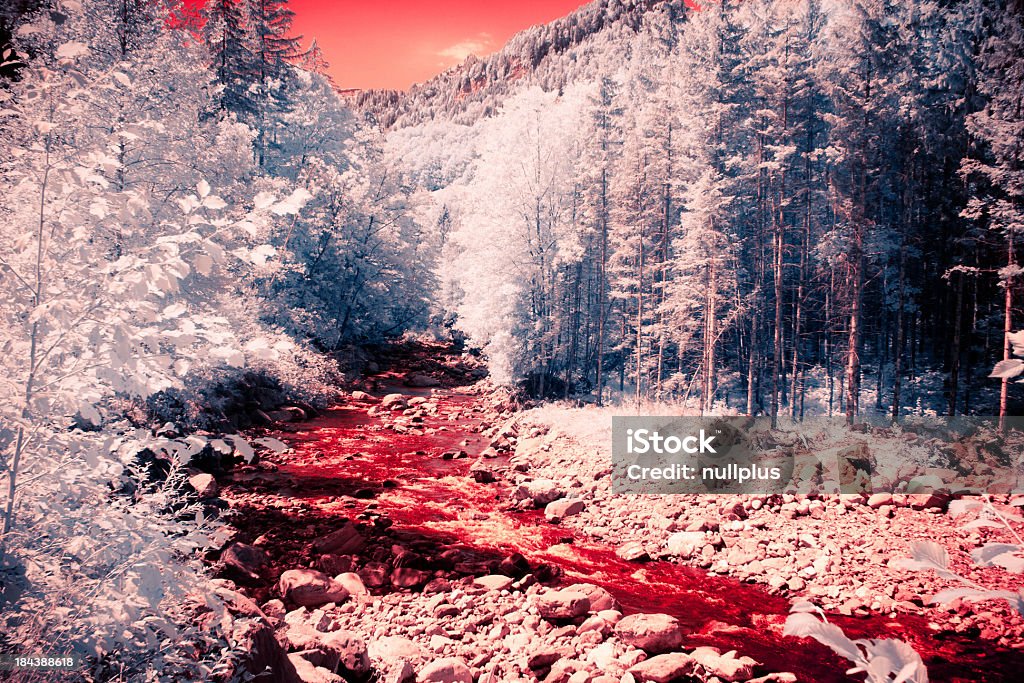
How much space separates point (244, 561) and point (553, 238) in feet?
51.4

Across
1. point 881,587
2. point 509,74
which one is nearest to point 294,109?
point 881,587

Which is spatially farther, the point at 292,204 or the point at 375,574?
the point at 375,574

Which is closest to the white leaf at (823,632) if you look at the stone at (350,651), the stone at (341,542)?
the stone at (350,651)

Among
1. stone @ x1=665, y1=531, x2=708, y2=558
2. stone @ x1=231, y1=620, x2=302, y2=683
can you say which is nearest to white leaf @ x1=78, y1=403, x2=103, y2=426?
stone @ x1=231, y1=620, x2=302, y2=683

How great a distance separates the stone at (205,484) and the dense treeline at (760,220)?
37.7 feet

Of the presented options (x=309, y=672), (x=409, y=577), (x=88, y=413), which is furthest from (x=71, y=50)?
(x=409, y=577)

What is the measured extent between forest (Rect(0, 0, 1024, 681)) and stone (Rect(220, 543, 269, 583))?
0.61m

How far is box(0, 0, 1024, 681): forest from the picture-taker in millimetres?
2904

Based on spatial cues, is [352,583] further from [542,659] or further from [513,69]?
[513,69]

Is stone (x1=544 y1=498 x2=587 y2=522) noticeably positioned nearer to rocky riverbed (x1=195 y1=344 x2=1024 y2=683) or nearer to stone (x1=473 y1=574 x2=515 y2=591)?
rocky riverbed (x1=195 y1=344 x2=1024 y2=683)

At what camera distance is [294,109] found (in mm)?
24297

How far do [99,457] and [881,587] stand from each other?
1008 centimetres

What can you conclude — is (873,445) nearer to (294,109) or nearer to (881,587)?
(881,587)
